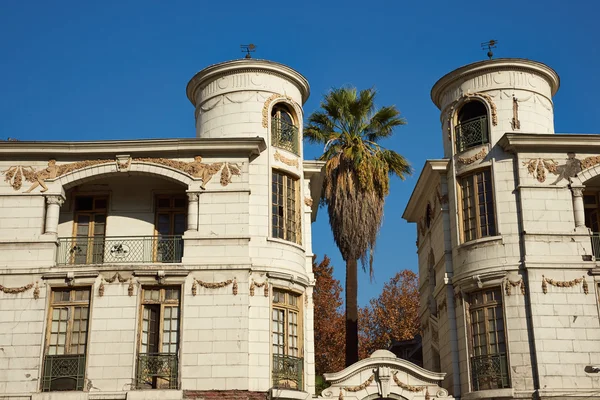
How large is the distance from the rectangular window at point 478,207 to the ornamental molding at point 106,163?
7.60 m

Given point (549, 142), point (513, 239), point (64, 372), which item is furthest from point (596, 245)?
point (64, 372)

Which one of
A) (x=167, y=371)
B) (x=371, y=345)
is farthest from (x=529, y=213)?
(x=371, y=345)

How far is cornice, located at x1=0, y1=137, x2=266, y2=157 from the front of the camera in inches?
991

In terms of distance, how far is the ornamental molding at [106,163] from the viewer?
25.2 meters

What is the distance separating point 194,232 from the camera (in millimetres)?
24531

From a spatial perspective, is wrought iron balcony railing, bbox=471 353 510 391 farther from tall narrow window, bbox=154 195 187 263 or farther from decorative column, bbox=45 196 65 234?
decorative column, bbox=45 196 65 234

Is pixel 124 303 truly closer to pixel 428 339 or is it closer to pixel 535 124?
pixel 428 339

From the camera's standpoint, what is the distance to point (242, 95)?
26.4 m

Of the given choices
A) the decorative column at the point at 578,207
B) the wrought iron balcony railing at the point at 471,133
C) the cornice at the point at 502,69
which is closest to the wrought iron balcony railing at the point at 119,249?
the wrought iron balcony railing at the point at 471,133

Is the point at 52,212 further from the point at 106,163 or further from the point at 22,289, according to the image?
the point at 22,289

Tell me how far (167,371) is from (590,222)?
1486 centimetres

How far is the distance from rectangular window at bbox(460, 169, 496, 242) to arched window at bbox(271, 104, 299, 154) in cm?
585

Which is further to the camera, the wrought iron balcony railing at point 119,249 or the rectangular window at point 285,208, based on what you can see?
the rectangular window at point 285,208

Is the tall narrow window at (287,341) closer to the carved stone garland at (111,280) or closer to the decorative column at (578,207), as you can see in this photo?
the carved stone garland at (111,280)
